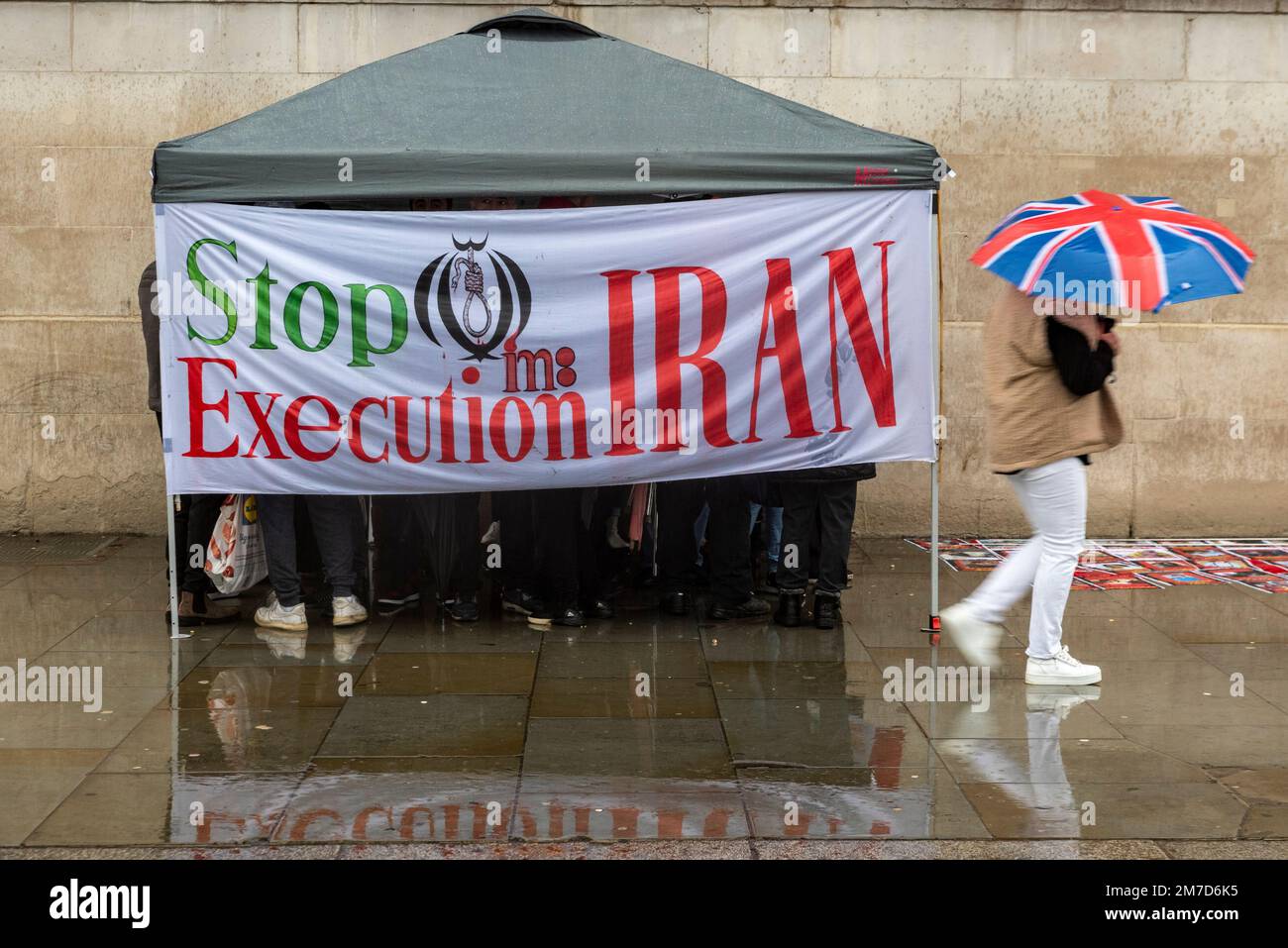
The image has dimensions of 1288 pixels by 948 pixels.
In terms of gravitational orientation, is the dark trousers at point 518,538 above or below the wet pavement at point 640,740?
above

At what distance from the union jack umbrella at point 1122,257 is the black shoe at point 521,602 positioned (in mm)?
2932

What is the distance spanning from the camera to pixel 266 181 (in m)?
6.83

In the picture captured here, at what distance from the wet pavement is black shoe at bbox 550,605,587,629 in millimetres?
102

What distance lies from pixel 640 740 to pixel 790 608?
2.03m

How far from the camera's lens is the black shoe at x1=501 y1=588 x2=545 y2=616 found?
7602 millimetres

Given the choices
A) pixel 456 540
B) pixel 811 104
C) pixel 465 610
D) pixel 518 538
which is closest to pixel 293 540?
pixel 456 540

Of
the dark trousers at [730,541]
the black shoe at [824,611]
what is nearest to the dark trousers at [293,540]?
the dark trousers at [730,541]

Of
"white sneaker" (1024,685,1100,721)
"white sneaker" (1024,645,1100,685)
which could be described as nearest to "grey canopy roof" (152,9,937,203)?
"white sneaker" (1024,645,1100,685)

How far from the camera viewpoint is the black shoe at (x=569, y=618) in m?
7.50

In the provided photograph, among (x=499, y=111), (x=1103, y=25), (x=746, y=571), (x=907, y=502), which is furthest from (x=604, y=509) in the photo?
(x=1103, y=25)

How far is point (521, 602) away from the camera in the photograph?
765 centimetres

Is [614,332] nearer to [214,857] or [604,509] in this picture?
[604,509]

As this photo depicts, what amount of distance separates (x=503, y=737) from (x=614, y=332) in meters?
2.32

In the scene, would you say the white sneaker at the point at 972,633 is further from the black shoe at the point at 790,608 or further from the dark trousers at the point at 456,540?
the dark trousers at the point at 456,540
